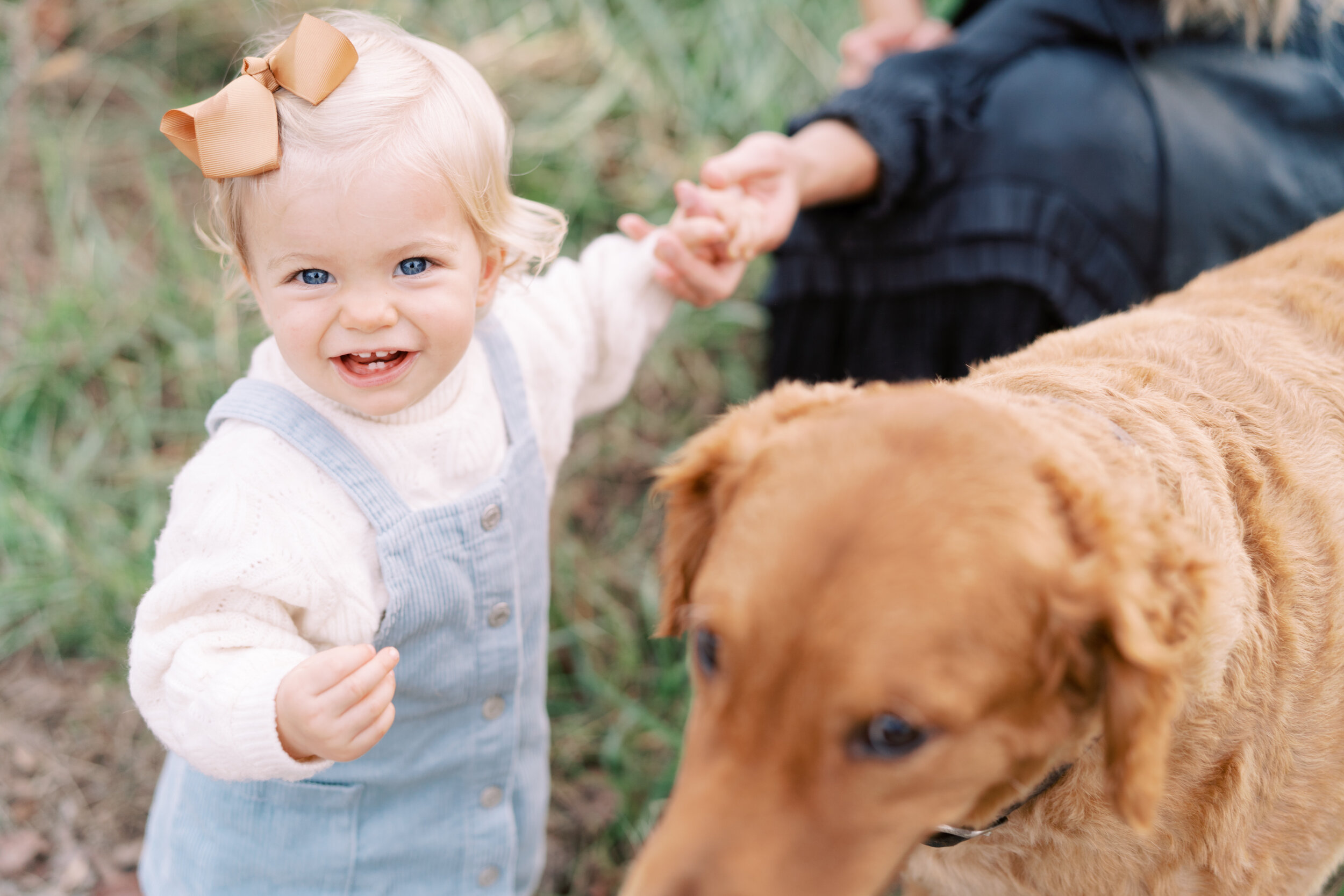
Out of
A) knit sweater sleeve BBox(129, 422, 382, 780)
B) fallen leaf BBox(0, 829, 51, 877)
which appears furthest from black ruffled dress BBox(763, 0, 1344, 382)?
fallen leaf BBox(0, 829, 51, 877)

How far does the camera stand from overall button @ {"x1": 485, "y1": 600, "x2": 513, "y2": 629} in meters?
2.14

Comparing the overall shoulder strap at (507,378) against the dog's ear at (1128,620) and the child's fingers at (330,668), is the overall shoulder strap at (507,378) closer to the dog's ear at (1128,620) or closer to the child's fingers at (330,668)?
the child's fingers at (330,668)

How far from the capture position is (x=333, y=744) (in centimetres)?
168

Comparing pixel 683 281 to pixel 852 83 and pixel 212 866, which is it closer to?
pixel 212 866

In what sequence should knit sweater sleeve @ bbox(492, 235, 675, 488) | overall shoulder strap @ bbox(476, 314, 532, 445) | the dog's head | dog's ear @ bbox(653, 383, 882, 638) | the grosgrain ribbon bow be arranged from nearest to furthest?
the dog's head < the grosgrain ribbon bow < dog's ear @ bbox(653, 383, 882, 638) < overall shoulder strap @ bbox(476, 314, 532, 445) < knit sweater sleeve @ bbox(492, 235, 675, 488)

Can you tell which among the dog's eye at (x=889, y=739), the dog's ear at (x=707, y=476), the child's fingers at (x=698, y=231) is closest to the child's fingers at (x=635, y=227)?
the child's fingers at (x=698, y=231)

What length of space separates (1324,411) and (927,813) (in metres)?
1.24

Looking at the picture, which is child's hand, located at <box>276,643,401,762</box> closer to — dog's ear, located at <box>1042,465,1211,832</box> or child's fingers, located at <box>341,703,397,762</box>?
child's fingers, located at <box>341,703,397,762</box>

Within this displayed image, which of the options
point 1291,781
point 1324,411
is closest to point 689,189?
point 1324,411

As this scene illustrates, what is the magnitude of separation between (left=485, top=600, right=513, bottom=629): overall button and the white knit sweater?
252 millimetres

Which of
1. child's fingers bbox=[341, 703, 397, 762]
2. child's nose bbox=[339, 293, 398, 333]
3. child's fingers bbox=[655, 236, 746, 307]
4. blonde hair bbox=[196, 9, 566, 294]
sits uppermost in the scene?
blonde hair bbox=[196, 9, 566, 294]

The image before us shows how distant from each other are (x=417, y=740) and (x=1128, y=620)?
1402 mm

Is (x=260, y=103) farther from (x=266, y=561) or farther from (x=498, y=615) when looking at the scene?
(x=498, y=615)

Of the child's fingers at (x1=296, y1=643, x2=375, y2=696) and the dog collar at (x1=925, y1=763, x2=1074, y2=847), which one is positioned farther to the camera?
the dog collar at (x1=925, y1=763, x2=1074, y2=847)
